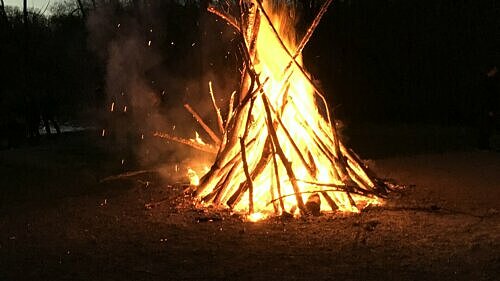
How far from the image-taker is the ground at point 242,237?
186 inches

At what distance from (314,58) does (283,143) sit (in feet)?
41.2

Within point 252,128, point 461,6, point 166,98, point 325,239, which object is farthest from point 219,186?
point 461,6

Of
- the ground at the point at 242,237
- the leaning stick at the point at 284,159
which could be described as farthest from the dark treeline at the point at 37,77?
the leaning stick at the point at 284,159

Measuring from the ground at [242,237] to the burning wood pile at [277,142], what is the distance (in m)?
0.41

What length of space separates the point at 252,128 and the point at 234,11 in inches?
58.0

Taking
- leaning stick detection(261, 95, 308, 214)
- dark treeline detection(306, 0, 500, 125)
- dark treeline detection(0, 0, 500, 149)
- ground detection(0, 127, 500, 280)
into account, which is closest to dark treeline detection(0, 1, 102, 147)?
dark treeline detection(0, 0, 500, 149)

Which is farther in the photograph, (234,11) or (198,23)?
(198,23)

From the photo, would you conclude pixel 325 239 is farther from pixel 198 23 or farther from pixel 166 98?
pixel 198 23

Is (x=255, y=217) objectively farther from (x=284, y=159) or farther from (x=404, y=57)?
(x=404, y=57)

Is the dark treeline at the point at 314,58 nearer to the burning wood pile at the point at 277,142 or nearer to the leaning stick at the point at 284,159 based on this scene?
the burning wood pile at the point at 277,142

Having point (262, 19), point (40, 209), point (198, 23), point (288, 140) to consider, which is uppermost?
point (198, 23)

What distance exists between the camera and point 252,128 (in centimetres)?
753

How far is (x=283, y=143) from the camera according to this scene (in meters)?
7.35

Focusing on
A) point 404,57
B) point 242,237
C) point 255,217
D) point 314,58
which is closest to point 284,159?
point 255,217
